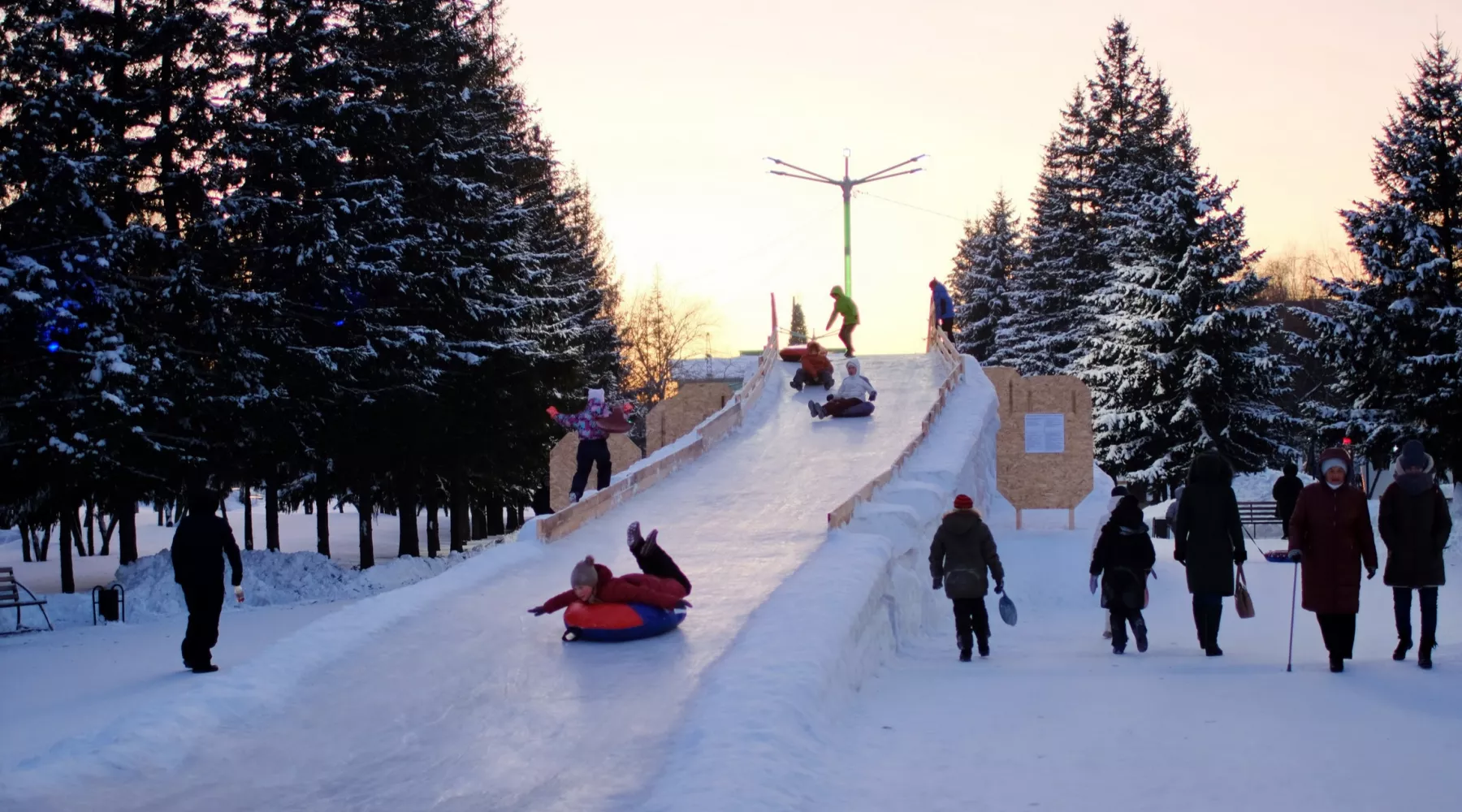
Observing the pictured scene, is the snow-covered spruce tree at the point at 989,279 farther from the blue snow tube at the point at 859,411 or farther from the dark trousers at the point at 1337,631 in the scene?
the dark trousers at the point at 1337,631

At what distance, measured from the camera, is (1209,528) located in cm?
1023

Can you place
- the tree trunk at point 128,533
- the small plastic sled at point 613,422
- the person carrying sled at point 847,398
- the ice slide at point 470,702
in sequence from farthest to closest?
the tree trunk at point 128,533 < the person carrying sled at point 847,398 < the small plastic sled at point 613,422 < the ice slide at point 470,702

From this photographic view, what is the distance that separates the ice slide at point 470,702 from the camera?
23.1 feet

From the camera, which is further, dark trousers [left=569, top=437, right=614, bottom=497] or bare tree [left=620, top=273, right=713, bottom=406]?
bare tree [left=620, top=273, right=713, bottom=406]

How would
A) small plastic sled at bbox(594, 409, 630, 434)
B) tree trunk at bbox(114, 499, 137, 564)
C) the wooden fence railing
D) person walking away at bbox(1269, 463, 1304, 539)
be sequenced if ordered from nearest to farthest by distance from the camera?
the wooden fence railing
small plastic sled at bbox(594, 409, 630, 434)
person walking away at bbox(1269, 463, 1304, 539)
tree trunk at bbox(114, 499, 137, 564)

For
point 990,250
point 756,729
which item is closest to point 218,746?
point 756,729

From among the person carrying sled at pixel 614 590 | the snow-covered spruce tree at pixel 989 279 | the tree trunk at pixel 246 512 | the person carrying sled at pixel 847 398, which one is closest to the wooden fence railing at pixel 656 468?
the person carrying sled at pixel 847 398

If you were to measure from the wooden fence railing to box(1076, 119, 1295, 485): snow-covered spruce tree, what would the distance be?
12504 millimetres

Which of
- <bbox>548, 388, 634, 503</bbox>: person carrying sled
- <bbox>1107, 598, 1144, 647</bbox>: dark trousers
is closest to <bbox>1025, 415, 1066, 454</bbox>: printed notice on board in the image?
<bbox>548, 388, 634, 503</bbox>: person carrying sled

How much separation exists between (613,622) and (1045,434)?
55.7 feet

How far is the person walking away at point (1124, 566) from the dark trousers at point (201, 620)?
8.13 metres

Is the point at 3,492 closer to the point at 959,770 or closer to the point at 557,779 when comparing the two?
the point at 557,779

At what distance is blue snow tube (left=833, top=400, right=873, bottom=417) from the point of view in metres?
24.2

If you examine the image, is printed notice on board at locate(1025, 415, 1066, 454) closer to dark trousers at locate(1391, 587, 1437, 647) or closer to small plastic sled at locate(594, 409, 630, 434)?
small plastic sled at locate(594, 409, 630, 434)
